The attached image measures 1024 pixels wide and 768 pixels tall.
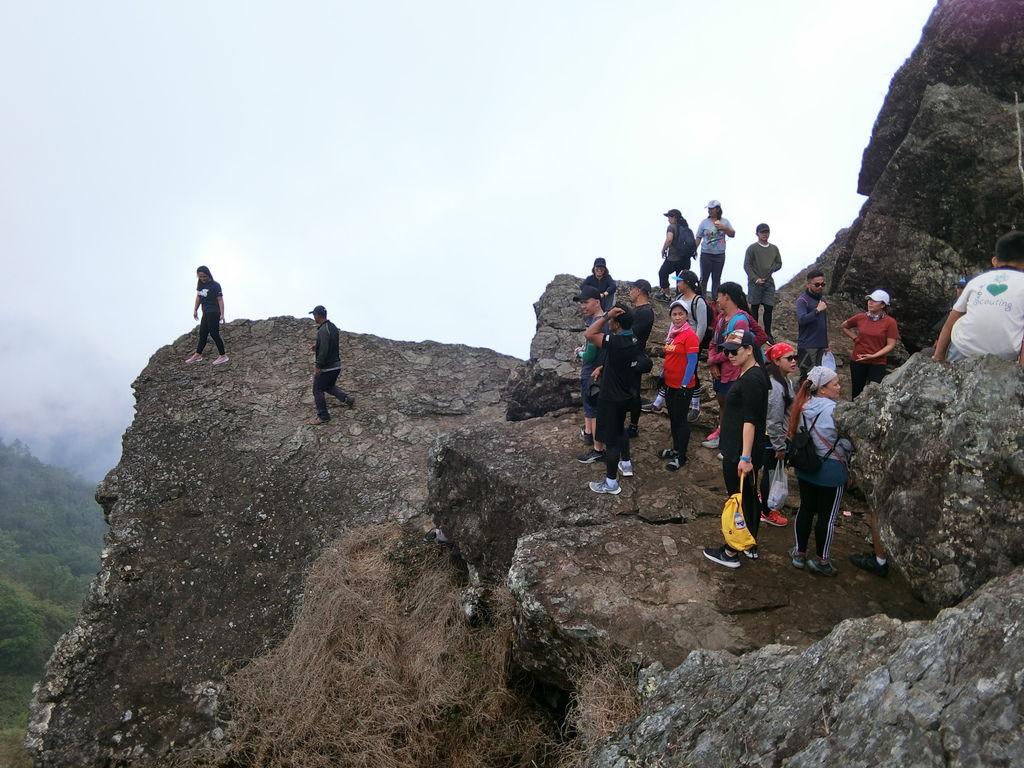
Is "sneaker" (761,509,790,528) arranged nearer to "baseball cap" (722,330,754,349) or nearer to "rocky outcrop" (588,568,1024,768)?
"baseball cap" (722,330,754,349)

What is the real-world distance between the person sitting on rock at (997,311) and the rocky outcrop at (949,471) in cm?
16

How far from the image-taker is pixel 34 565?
63.0 m

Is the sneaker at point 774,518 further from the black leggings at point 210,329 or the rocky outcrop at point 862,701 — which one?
the black leggings at point 210,329

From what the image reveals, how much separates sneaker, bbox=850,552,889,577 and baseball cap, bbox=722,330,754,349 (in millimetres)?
2332

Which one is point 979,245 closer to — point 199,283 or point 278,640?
point 278,640

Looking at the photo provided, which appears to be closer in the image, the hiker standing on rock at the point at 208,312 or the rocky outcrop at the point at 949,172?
the rocky outcrop at the point at 949,172

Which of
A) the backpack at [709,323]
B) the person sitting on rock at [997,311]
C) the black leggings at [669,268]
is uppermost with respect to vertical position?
the black leggings at [669,268]

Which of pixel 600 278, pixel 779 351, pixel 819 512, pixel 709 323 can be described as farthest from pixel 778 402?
pixel 600 278

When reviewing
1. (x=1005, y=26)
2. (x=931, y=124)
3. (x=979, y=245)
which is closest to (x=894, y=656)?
(x=979, y=245)

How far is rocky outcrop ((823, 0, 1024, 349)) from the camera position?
1052 centimetres

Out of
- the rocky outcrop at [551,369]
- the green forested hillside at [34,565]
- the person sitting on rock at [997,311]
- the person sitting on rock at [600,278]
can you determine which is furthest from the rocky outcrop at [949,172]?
the green forested hillside at [34,565]

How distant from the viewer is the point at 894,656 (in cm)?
367

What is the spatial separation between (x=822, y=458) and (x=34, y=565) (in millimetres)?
76780

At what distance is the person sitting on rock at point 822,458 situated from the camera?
18.9 ft
